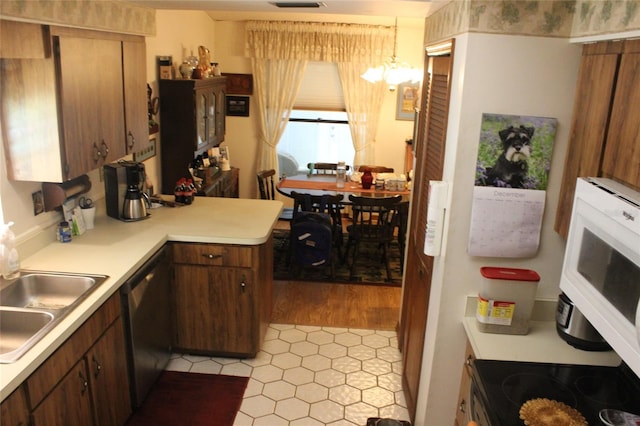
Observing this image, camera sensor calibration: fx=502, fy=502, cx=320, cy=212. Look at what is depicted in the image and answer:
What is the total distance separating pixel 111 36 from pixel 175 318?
5.58 ft

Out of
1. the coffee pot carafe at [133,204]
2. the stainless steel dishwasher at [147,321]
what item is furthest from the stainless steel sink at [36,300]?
the coffee pot carafe at [133,204]

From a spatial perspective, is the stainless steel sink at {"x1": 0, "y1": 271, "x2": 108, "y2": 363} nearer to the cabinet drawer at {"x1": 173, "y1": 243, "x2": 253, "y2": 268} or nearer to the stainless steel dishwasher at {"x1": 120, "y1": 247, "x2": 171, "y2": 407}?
the stainless steel dishwasher at {"x1": 120, "y1": 247, "x2": 171, "y2": 407}

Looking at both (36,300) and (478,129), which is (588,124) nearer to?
(478,129)

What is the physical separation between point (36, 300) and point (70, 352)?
51 cm

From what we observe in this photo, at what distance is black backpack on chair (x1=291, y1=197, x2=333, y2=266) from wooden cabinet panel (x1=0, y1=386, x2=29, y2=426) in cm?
294

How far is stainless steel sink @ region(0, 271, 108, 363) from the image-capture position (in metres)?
2.01

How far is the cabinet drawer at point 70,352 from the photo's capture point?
175 centimetres

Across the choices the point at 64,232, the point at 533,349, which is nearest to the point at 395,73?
the point at 64,232

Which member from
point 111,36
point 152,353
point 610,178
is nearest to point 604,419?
point 610,178

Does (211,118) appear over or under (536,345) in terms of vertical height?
over

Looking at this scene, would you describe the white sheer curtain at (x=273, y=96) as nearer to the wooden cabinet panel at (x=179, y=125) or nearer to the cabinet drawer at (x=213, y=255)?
the wooden cabinet panel at (x=179, y=125)

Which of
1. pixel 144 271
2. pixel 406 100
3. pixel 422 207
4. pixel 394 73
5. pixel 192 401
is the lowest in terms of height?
pixel 192 401

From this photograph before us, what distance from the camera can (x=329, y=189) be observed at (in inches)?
201

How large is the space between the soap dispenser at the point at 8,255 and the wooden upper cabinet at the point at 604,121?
237 cm
